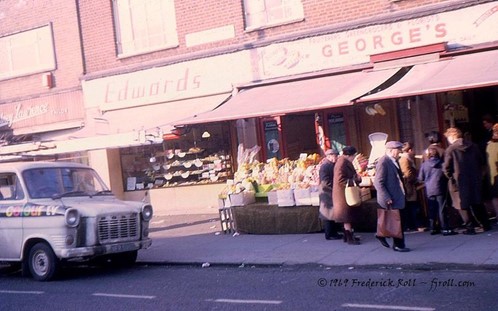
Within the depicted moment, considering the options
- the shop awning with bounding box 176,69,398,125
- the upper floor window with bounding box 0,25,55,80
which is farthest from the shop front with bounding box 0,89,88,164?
the shop awning with bounding box 176,69,398,125

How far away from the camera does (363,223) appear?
12.3 metres

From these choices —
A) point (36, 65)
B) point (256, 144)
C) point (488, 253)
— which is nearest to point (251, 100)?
point (256, 144)

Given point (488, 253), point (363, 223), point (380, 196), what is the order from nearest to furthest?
point (488, 253) → point (380, 196) → point (363, 223)

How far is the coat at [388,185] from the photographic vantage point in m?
10.1

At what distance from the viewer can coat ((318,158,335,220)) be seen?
1163cm

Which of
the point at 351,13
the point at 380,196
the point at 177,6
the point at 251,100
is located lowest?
the point at 380,196

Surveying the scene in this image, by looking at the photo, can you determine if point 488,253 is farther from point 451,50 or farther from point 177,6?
point 177,6

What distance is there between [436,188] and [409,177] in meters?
0.73

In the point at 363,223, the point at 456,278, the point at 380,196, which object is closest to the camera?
the point at 456,278

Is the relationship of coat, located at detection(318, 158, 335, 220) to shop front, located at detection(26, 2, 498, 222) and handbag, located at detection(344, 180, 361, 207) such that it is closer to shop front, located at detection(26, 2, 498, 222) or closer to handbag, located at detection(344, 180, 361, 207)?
handbag, located at detection(344, 180, 361, 207)

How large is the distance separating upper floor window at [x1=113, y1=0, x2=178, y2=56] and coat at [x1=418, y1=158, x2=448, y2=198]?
7.95 metres

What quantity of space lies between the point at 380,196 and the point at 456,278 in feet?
6.60

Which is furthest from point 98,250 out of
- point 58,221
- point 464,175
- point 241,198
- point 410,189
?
point 464,175

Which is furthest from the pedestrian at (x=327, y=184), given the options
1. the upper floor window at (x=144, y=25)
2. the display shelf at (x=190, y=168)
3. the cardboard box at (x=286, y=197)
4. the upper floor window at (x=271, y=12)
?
the upper floor window at (x=144, y=25)
